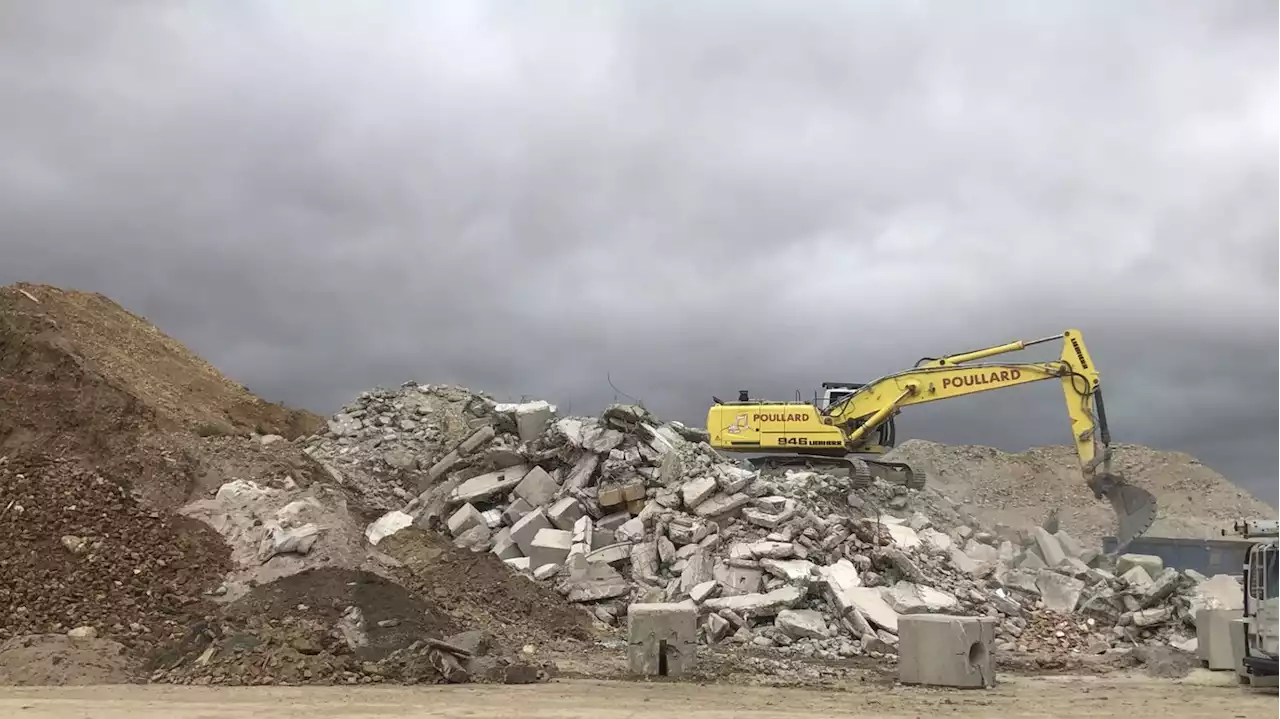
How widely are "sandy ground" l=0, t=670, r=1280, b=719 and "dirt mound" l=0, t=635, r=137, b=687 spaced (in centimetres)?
38

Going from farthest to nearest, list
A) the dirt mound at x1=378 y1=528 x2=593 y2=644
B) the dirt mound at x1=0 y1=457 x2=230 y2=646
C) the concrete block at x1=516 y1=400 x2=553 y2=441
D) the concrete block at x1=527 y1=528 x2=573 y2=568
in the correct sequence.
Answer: the concrete block at x1=516 y1=400 x2=553 y2=441 → the concrete block at x1=527 y1=528 x2=573 y2=568 → the dirt mound at x1=378 y1=528 x2=593 y2=644 → the dirt mound at x1=0 y1=457 x2=230 y2=646

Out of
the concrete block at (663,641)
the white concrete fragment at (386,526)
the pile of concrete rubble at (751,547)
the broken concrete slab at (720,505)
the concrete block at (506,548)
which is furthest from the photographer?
the concrete block at (506,548)

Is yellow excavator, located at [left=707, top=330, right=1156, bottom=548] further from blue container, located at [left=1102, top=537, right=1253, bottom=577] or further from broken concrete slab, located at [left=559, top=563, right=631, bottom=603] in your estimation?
broken concrete slab, located at [left=559, top=563, right=631, bottom=603]

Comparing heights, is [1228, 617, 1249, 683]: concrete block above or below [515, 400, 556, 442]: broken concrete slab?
below

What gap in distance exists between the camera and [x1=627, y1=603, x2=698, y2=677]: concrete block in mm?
12453

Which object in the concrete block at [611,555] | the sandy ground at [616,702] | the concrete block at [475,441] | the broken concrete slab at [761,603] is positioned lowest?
the sandy ground at [616,702]

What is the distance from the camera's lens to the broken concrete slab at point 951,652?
473 inches

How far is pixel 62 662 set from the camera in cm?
1223

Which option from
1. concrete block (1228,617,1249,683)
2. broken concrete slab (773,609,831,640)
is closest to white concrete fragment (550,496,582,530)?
broken concrete slab (773,609,831,640)

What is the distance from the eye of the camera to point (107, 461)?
56.7ft

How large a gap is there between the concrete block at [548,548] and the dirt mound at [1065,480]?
2393 centimetres

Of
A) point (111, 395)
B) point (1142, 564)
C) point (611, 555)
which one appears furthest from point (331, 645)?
point (1142, 564)

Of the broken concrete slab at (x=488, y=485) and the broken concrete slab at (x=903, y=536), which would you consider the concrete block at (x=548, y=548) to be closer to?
the broken concrete slab at (x=488, y=485)

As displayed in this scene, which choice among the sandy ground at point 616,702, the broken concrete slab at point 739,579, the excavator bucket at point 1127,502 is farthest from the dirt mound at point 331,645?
the excavator bucket at point 1127,502
